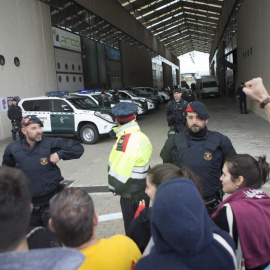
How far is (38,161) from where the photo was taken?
3273mm

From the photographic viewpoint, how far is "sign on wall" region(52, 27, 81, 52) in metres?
18.6

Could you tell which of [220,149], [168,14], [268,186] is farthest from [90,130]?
[168,14]

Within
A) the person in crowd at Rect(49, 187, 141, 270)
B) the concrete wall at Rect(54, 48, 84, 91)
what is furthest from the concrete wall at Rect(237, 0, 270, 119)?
the person in crowd at Rect(49, 187, 141, 270)

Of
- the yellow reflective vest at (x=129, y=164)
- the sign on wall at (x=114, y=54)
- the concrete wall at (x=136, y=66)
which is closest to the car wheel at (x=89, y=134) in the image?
the yellow reflective vest at (x=129, y=164)

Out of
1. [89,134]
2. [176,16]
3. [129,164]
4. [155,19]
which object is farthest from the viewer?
[176,16]

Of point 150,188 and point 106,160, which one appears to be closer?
point 150,188

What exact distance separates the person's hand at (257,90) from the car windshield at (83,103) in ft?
34.0

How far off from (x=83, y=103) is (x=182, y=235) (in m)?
11.7

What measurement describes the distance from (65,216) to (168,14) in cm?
4273

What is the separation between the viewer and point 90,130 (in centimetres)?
1162

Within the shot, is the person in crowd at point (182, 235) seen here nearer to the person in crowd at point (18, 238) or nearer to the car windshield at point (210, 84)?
the person in crowd at point (18, 238)

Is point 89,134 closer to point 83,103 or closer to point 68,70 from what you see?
point 83,103

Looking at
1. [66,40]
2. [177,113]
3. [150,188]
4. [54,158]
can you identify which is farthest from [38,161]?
[66,40]

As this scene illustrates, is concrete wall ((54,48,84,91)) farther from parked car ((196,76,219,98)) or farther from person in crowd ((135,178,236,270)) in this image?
person in crowd ((135,178,236,270))
